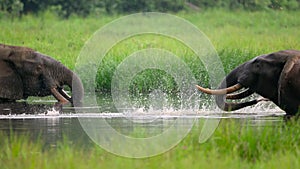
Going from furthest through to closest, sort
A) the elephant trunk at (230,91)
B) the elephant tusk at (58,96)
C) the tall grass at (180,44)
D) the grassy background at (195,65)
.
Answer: the tall grass at (180,44), the elephant tusk at (58,96), the elephant trunk at (230,91), the grassy background at (195,65)

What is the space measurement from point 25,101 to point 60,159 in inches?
347

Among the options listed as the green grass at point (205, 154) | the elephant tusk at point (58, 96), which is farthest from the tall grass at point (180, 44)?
the green grass at point (205, 154)

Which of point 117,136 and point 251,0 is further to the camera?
point 251,0

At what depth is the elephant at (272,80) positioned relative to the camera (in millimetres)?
12039

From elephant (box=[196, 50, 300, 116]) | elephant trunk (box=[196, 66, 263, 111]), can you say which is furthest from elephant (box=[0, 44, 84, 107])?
elephant (box=[196, 50, 300, 116])

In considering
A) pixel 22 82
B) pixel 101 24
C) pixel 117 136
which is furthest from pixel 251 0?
pixel 117 136

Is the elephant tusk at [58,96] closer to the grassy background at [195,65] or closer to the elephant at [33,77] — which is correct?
the elephant at [33,77]

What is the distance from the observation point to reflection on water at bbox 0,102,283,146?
12234 mm

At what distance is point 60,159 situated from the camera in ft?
29.1

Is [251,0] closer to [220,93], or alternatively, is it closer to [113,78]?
[113,78]

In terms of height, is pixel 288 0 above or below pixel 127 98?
above

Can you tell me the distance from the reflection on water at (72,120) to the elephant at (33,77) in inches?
12.4

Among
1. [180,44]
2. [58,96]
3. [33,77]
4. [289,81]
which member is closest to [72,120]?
[58,96]

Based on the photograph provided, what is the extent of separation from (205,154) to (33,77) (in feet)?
20.5
